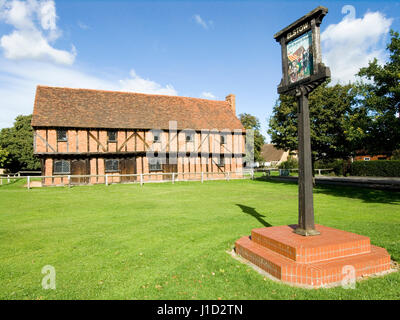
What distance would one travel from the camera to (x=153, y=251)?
5.70m

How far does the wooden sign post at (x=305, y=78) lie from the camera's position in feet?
17.9

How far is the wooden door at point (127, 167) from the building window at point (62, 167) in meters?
4.51

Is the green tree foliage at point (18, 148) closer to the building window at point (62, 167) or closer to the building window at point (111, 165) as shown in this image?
the building window at point (62, 167)

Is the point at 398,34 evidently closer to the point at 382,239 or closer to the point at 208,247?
the point at 382,239

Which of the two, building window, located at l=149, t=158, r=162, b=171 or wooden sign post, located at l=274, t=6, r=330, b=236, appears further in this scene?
building window, located at l=149, t=158, r=162, b=171

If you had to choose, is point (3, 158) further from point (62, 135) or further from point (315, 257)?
point (315, 257)

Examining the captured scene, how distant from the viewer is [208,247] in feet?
19.5

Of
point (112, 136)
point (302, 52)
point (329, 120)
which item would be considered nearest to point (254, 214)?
point (302, 52)

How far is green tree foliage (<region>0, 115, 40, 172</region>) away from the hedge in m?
49.4

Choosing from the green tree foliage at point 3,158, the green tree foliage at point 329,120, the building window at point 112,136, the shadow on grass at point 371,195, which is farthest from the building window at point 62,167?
the green tree foliage at point 3,158

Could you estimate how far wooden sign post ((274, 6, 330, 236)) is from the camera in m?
5.46

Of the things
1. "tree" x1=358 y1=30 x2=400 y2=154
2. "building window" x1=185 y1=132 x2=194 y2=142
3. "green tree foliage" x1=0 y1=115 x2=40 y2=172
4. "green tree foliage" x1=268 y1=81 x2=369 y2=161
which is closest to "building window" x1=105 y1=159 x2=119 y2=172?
"building window" x1=185 y1=132 x2=194 y2=142

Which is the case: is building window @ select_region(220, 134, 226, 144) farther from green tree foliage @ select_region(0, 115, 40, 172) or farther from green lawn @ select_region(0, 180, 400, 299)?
green tree foliage @ select_region(0, 115, 40, 172)
